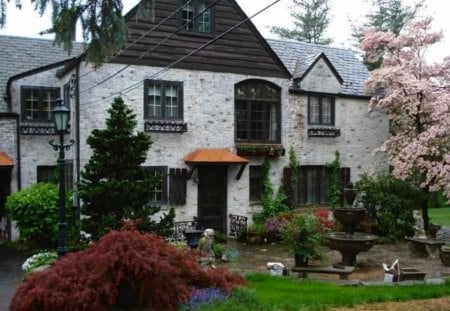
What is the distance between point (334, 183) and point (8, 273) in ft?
46.1

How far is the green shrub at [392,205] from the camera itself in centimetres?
2036

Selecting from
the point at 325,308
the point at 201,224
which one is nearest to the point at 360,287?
the point at 325,308

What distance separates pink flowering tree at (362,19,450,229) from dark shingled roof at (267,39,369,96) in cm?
163

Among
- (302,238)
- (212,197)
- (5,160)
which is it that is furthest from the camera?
(212,197)

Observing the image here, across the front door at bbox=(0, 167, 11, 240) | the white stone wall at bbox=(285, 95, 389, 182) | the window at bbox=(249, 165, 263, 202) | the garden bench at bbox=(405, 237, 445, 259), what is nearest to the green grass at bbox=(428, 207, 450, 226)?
the white stone wall at bbox=(285, 95, 389, 182)

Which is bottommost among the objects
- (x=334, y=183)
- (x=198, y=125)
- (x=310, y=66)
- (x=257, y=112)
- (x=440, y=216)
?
(x=440, y=216)

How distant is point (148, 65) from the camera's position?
1881 centimetres

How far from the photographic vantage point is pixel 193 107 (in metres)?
19.7

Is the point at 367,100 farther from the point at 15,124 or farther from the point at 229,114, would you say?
the point at 15,124

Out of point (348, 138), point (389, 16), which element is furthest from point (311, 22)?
point (348, 138)

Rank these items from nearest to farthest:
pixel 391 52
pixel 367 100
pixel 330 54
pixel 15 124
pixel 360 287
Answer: pixel 360 287 < pixel 15 124 < pixel 391 52 < pixel 367 100 < pixel 330 54

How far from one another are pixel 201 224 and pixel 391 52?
1047 centimetres

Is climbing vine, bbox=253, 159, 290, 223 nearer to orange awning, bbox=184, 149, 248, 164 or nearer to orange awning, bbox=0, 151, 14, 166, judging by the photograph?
orange awning, bbox=184, 149, 248, 164

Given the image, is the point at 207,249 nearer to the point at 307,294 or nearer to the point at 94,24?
the point at 307,294
